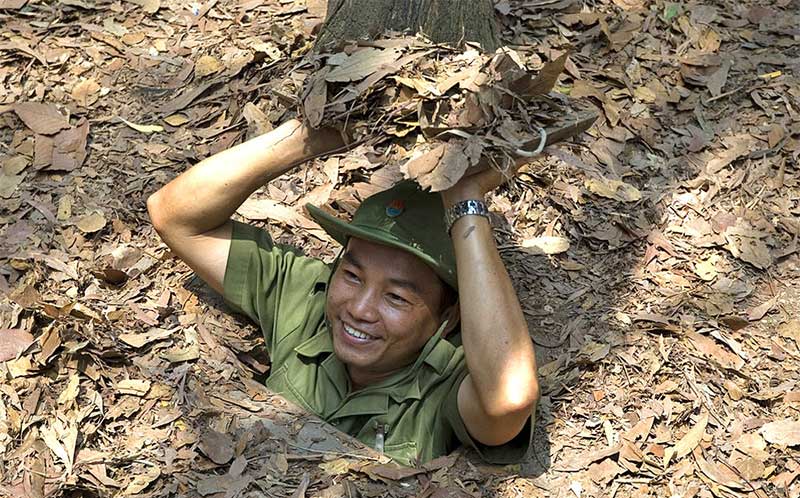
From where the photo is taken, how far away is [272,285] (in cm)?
446

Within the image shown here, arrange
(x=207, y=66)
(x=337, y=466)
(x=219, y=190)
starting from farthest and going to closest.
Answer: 1. (x=207, y=66)
2. (x=219, y=190)
3. (x=337, y=466)

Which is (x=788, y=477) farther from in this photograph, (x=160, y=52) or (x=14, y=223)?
(x=160, y=52)

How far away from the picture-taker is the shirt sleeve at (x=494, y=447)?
3.79 meters

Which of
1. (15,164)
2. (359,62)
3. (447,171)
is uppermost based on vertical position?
(359,62)

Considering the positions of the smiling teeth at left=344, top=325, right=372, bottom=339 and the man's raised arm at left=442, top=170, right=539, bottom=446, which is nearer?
the man's raised arm at left=442, top=170, right=539, bottom=446

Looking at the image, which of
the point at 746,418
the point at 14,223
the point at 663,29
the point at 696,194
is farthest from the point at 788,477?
the point at 14,223

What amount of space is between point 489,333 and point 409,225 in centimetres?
65

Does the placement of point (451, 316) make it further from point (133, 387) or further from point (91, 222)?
point (91, 222)

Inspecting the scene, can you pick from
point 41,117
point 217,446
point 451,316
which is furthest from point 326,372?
point 41,117

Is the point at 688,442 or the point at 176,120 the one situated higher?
the point at 176,120

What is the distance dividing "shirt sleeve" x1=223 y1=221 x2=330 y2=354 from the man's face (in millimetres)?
430

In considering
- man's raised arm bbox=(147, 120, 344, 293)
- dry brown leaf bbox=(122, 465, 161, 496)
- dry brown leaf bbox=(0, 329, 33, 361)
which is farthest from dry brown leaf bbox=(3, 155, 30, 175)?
dry brown leaf bbox=(122, 465, 161, 496)

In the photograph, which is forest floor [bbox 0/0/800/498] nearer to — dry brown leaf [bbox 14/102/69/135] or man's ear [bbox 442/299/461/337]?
dry brown leaf [bbox 14/102/69/135]

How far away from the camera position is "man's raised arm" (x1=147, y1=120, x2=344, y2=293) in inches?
155
